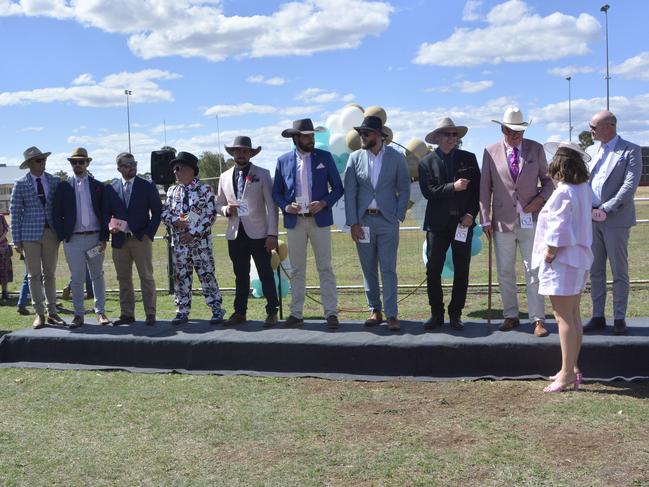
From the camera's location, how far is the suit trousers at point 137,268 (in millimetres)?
7301

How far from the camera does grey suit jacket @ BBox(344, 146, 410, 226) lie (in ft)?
21.3

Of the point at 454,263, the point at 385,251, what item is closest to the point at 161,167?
the point at 385,251

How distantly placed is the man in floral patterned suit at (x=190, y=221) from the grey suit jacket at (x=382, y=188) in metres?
1.51

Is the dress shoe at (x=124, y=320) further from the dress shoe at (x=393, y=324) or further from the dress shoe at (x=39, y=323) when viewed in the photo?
the dress shoe at (x=393, y=324)

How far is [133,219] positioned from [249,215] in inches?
48.3

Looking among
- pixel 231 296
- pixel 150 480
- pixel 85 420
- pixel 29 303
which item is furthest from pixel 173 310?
pixel 150 480

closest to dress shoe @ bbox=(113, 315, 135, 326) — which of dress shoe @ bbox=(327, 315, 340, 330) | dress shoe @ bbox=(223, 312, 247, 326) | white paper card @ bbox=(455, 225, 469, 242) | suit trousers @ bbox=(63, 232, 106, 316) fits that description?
suit trousers @ bbox=(63, 232, 106, 316)

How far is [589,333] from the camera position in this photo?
607 centimetres

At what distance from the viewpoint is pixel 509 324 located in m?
6.35

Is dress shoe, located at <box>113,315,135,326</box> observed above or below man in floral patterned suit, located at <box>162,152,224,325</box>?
below

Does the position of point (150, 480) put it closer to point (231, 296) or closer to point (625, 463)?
point (625, 463)

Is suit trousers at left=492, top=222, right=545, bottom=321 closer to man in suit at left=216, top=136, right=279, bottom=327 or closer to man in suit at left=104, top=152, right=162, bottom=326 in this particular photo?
man in suit at left=216, top=136, right=279, bottom=327

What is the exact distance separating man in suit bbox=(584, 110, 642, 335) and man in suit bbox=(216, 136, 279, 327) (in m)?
2.98

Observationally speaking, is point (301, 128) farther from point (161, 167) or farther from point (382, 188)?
point (161, 167)
